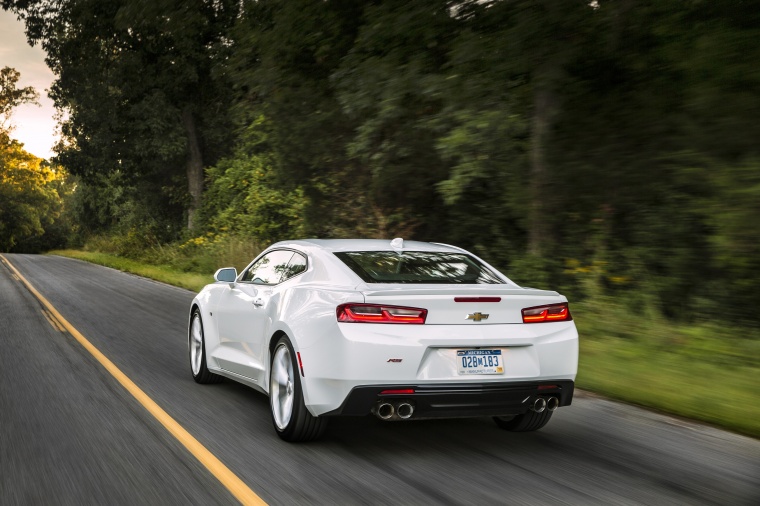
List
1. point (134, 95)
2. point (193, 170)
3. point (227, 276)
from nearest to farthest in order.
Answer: point (227, 276)
point (134, 95)
point (193, 170)

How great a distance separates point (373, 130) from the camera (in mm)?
13891

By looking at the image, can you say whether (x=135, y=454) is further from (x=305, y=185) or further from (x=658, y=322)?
(x=305, y=185)

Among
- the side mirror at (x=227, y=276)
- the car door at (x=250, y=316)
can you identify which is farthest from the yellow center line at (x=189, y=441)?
the side mirror at (x=227, y=276)

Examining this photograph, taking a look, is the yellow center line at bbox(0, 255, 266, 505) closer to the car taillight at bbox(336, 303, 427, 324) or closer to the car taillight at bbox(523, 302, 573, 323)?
the car taillight at bbox(336, 303, 427, 324)

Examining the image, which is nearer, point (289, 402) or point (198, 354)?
point (289, 402)

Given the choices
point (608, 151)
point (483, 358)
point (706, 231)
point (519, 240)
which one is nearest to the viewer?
point (483, 358)

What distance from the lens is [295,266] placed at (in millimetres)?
6562

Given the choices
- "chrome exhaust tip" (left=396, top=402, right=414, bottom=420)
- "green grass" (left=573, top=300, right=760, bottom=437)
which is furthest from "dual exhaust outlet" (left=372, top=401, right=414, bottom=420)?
"green grass" (left=573, top=300, right=760, bottom=437)

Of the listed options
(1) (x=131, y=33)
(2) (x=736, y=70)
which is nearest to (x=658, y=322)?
(2) (x=736, y=70)

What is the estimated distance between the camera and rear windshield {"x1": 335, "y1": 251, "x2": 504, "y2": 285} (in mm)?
6023

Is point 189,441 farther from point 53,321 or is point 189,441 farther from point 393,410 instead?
point 53,321

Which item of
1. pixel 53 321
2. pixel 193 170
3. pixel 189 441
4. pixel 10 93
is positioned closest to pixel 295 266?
pixel 189 441

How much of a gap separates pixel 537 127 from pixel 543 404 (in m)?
7.97

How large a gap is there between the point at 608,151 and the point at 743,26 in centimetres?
308
